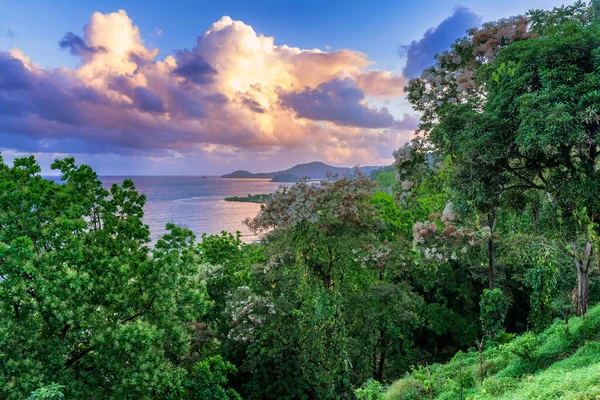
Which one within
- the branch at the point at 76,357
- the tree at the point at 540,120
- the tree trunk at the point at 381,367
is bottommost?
the tree trunk at the point at 381,367

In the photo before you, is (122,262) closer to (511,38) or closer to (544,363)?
(544,363)

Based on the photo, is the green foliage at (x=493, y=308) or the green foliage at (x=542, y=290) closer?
the green foliage at (x=542, y=290)

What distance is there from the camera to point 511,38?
9.04 m

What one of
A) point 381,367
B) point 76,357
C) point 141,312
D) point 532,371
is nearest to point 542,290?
point 532,371

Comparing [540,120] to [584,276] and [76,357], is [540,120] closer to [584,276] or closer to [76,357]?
[584,276]

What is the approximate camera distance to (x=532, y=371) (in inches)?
234

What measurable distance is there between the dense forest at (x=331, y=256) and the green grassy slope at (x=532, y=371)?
79 millimetres

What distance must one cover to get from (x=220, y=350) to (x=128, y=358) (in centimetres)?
501

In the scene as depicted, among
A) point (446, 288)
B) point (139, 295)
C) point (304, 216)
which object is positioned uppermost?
point (304, 216)

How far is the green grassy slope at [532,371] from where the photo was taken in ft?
13.8

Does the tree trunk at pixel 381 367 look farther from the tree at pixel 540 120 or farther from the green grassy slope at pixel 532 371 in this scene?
the tree at pixel 540 120

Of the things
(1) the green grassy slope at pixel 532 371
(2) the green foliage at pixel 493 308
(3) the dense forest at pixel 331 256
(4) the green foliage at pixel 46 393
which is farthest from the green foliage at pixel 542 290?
(4) the green foliage at pixel 46 393

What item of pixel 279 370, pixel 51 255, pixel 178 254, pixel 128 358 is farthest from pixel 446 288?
pixel 51 255

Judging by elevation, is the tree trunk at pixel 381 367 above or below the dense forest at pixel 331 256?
below
